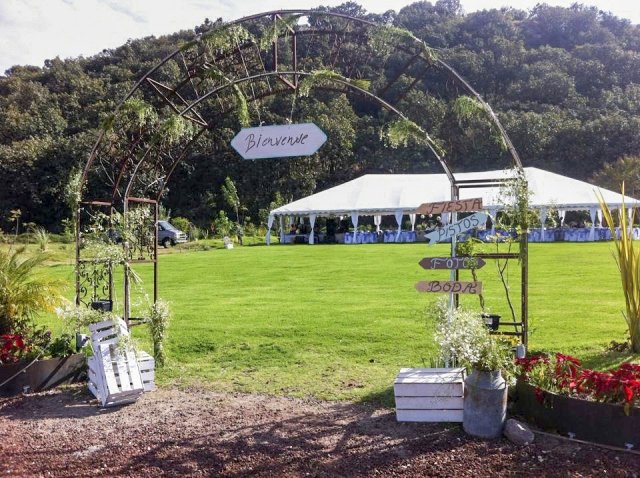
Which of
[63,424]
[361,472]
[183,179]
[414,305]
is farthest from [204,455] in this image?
[183,179]

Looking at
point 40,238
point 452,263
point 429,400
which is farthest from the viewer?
point 40,238

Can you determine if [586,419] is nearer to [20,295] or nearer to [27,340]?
[27,340]

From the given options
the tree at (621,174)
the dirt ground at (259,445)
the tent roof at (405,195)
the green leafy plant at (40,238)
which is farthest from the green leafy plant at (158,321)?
the tree at (621,174)

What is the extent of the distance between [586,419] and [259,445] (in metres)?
2.17

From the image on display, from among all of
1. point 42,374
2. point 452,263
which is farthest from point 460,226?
point 42,374

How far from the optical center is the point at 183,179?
4088 centimetres

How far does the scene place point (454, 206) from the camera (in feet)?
16.4

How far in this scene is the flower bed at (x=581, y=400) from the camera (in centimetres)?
357

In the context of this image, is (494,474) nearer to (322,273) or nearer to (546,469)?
(546,469)

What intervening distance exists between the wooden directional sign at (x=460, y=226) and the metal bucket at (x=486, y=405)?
1.30 metres

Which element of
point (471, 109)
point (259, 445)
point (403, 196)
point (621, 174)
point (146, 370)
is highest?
point (621, 174)

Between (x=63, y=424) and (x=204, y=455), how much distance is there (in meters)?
1.50

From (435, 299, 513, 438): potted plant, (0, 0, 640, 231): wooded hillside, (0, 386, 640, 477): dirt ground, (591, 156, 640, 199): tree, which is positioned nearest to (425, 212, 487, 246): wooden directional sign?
(435, 299, 513, 438): potted plant

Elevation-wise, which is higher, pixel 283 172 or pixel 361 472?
pixel 283 172
